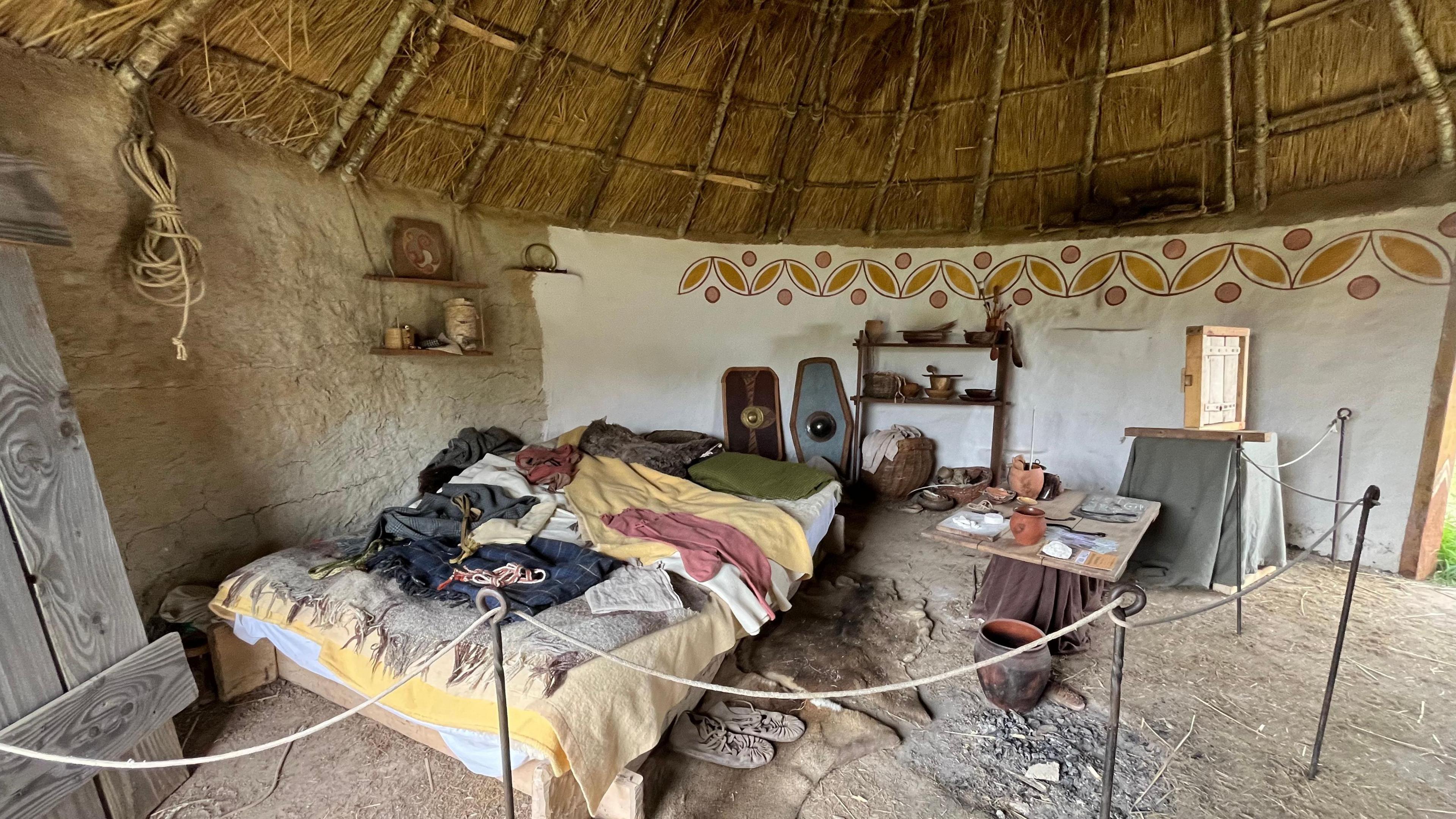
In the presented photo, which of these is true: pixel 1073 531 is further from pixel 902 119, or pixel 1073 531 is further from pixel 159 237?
pixel 159 237

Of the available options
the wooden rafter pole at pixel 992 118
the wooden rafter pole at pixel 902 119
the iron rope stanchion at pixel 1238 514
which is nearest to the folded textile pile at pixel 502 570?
the iron rope stanchion at pixel 1238 514

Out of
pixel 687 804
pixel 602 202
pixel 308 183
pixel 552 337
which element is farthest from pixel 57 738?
pixel 602 202

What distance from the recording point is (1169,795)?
1672mm

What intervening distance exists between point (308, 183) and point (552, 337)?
161cm

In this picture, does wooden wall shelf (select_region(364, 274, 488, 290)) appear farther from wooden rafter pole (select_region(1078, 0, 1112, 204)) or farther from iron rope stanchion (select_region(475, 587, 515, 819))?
wooden rafter pole (select_region(1078, 0, 1112, 204))

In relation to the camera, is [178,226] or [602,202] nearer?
[178,226]

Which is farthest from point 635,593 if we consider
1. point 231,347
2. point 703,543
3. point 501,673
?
point 231,347

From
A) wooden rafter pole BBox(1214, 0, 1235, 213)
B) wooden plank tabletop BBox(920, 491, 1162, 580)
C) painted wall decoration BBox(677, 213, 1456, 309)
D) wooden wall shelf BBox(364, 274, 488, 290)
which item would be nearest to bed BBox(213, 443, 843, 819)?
wooden plank tabletop BBox(920, 491, 1162, 580)

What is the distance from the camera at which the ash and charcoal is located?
165 cm

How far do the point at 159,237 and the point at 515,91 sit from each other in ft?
5.52

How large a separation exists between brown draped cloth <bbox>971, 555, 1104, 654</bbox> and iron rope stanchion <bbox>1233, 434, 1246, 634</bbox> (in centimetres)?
97

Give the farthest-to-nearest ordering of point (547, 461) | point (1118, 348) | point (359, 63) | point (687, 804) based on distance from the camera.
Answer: point (1118, 348)
point (547, 461)
point (359, 63)
point (687, 804)

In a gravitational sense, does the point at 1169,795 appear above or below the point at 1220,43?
below

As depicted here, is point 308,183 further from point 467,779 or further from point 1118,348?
point 1118,348
